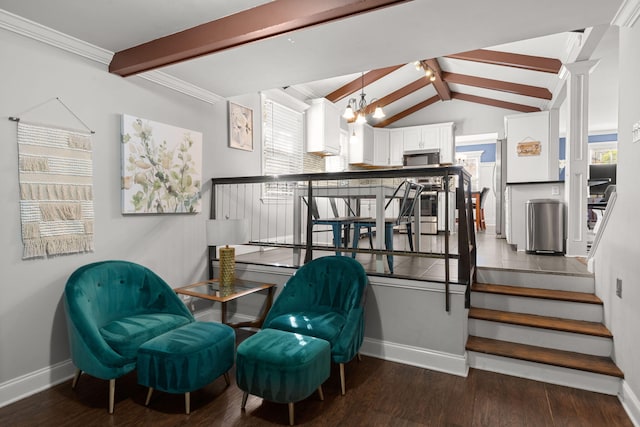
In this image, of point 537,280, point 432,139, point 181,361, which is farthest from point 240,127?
point 432,139

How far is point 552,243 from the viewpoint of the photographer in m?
4.18

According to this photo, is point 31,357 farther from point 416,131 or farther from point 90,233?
point 416,131

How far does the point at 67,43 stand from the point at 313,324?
8.53 feet

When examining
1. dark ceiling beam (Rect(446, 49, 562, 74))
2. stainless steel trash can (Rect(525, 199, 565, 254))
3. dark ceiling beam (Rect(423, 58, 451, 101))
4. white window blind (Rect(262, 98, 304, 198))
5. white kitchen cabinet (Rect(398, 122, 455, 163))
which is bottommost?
stainless steel trash can (Rect(525, 199, 565, 254))

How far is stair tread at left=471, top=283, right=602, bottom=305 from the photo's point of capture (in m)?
2.81

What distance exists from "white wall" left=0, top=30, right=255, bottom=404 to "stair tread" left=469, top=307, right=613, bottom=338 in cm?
274

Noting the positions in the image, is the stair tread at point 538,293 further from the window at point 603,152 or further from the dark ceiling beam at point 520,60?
the window at point 603,152

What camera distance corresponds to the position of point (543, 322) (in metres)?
2.74

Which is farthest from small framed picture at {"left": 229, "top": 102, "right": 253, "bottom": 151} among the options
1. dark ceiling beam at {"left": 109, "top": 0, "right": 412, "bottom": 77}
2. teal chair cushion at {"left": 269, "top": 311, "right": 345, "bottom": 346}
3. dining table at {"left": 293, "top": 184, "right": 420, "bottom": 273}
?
teal chair cushion at {"left": 269, "top": 311, "right": 345, "bottom": 346}

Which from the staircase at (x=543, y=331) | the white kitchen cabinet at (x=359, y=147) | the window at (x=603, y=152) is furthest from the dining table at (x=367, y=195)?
the window at (x=603, y=152)

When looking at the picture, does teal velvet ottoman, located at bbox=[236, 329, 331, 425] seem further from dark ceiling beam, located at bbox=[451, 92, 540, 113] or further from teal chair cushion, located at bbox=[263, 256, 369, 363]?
dark ceiling beam, located at bbox=[451, 92, 540, 113]

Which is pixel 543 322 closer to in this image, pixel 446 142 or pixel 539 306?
pixel 539 306

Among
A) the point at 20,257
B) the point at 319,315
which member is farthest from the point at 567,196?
the point at 20,257

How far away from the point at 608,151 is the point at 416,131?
5.12 meters
